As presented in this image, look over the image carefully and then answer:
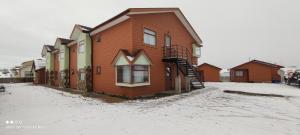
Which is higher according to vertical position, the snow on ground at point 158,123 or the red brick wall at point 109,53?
the red brick wall at point 109,53

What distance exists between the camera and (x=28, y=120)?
7258 mm

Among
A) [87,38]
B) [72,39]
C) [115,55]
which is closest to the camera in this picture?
[115,55]

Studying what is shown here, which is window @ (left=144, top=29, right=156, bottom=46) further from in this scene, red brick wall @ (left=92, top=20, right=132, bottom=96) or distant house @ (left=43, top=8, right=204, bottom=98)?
red brick wall @ (left=92, top=20, right=132, bottom=96)

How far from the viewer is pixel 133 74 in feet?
43.5

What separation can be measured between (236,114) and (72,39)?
65.7 ft

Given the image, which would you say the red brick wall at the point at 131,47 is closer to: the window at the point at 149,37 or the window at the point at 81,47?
the window at the point at 149,37

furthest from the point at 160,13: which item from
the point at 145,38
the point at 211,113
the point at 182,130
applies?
the point at 182,130

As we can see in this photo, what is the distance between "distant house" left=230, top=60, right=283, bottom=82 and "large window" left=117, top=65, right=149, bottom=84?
90.4ft

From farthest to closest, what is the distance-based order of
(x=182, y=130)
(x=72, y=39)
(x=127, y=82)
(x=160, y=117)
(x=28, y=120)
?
(x=72, y=39) → (x=127, y=82) → (x=160, y=117) → (x=28, y=120) → (x=182, y=130)

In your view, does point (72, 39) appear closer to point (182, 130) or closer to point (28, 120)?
point (28, 120)

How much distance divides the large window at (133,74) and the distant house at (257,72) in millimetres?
27560

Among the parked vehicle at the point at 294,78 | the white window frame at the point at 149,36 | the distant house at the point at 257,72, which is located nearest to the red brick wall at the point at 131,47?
the white window frame at the point at 149,36

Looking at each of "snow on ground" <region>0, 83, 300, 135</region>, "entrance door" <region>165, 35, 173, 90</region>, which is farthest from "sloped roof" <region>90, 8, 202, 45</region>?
"snow on ground" <region>0, 83, 300, 135</region>

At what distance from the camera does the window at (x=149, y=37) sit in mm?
15309
